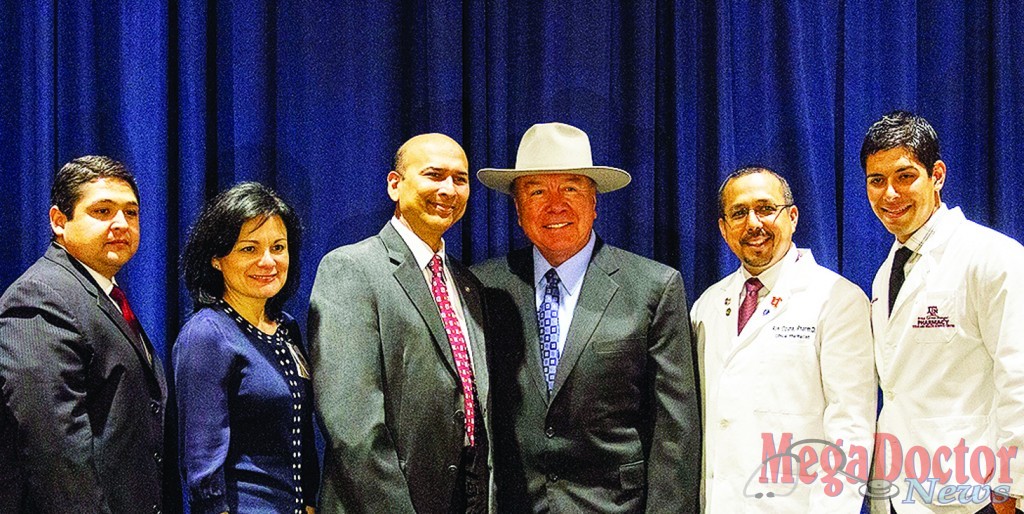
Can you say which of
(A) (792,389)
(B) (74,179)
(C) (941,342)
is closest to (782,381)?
(A) (792,389)

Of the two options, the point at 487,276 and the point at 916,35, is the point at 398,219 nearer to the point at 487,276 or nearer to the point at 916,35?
the point at 487,276

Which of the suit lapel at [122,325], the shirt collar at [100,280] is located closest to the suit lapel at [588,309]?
the suit lapel at [122,325]

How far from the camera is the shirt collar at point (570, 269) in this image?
2.94m

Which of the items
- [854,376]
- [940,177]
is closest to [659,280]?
[854,376]

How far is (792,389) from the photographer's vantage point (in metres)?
2.85

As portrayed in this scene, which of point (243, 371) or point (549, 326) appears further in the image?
point (549, 326)

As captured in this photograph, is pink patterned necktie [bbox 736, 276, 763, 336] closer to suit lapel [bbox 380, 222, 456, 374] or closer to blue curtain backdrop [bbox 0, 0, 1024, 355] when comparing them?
blue curtain backdrop [bbox 0, 0, 1024, 355]

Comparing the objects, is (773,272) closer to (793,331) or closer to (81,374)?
(793,331)

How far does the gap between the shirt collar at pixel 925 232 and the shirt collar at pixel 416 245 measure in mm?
1415

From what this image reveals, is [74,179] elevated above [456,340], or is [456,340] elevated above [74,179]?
[74,179]

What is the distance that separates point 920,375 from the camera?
2734mm

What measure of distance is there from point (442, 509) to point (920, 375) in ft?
4.51

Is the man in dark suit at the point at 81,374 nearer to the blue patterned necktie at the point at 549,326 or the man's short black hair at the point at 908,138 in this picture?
the blue patterned necktie at the point at 549,326

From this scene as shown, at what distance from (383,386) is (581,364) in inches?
22.9
